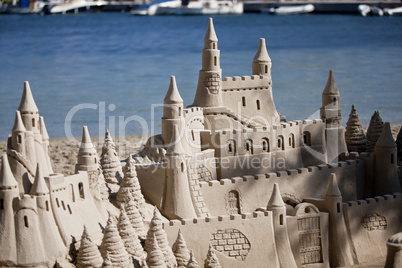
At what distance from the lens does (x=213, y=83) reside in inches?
1427

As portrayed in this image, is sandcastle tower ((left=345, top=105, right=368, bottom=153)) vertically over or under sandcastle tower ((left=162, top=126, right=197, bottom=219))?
over

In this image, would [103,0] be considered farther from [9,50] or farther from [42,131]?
[42,131]

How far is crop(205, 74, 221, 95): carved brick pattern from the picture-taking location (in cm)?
3622

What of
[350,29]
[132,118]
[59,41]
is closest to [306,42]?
[350,29]

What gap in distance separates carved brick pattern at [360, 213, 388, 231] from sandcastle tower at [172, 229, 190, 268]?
763 cm

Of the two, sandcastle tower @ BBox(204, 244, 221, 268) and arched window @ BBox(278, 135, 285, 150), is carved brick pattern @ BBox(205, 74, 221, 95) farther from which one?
sandcastle tower @ BBox(204, 244, 221, 268)

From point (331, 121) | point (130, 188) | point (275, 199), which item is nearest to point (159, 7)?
point (331, 121)

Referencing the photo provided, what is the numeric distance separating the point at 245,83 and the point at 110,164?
7.07 m

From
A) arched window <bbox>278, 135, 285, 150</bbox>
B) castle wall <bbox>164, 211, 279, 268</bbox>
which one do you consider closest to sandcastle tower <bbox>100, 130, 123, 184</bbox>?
castle wall <bbox>164, 211, 279, 268</bbox>

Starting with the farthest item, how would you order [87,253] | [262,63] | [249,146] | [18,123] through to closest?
[262,63] < [249,146] < [18,123] < [87,253]

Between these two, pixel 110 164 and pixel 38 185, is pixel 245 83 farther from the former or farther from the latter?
pixel 38 185

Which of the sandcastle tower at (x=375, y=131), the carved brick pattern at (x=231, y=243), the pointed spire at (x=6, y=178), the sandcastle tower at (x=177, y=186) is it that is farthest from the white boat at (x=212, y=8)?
the pointed spire at (x=6, y=178)

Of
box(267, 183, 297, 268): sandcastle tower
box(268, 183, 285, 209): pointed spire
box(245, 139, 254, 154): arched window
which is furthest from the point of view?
box(245, 139, 254, 154): arched window

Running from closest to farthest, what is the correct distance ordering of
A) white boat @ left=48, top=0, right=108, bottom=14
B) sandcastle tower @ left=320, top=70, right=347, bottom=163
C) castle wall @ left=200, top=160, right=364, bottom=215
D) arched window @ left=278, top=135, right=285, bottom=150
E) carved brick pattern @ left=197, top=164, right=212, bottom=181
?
castle wall @ left=200, top=160, right=364, bottom=215
carved brick pattern @ left=197, top=164, right=212, bottom=181
arched window @ left=278, top=135, right=285, bottom=150
sandcastle tower @ left=320, top=70, right=347, bottom=163
white boat @ left=48, top=0, right=108, bottom=14
